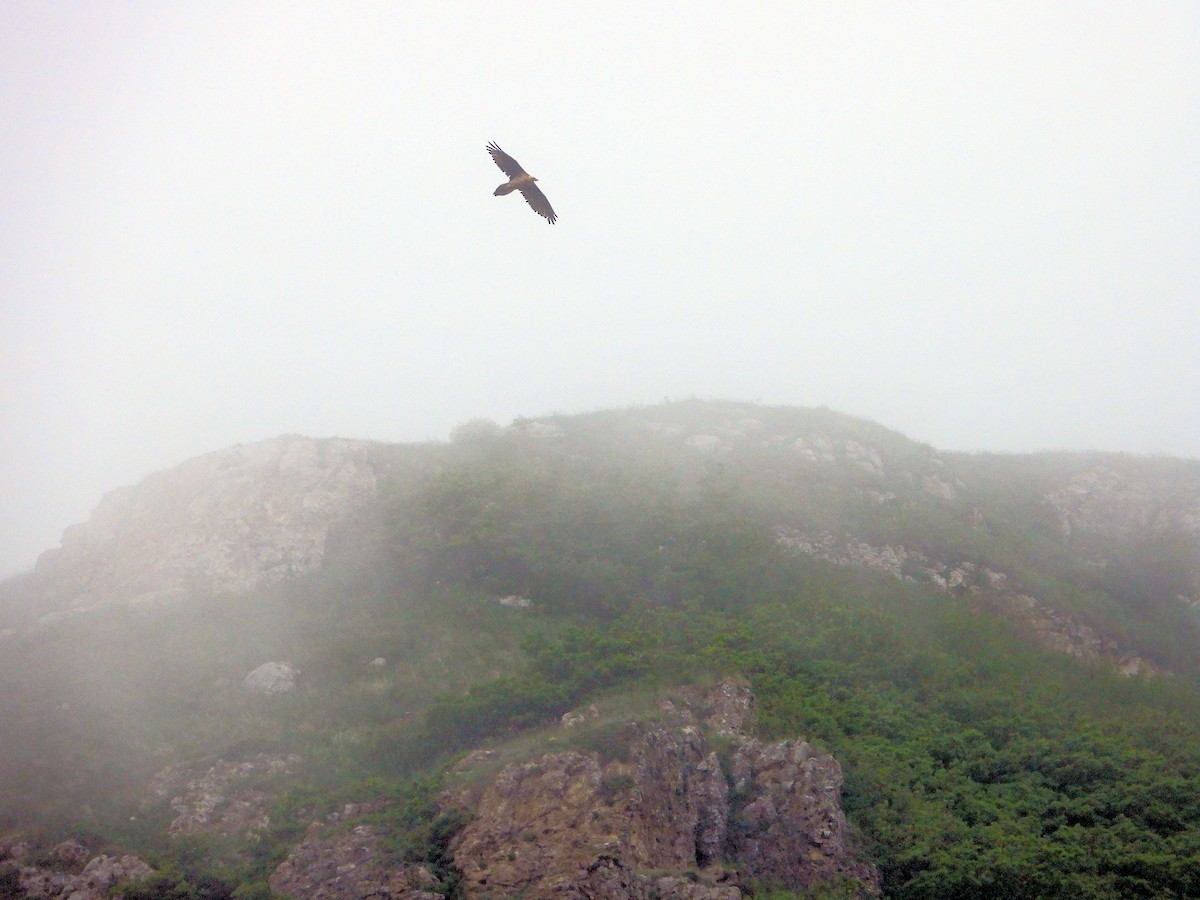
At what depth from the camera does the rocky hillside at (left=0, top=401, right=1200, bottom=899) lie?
53.7 feet

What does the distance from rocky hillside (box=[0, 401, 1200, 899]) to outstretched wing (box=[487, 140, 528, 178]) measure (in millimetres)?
12224

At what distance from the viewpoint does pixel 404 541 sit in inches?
1256

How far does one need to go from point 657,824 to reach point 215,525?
23.7m

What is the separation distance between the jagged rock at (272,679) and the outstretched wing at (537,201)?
17214mm

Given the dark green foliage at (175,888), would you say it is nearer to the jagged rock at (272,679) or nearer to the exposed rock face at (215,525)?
the jagged rock at (272,679)

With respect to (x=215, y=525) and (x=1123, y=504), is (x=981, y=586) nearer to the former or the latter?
(x=1123, y=504)

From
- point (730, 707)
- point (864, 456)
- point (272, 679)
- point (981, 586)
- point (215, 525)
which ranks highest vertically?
point (864, 456)

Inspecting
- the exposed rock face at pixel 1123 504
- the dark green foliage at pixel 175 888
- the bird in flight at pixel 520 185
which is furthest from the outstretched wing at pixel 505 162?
the exposed rock face at pixel 1123 504

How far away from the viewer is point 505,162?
13070mm

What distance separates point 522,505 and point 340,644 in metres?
9.34

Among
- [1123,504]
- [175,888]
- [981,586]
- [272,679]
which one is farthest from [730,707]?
[1123,504]

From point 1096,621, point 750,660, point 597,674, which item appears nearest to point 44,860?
point 597,674

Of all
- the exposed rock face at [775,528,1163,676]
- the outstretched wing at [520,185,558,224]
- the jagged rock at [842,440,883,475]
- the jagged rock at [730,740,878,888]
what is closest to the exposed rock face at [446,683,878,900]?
the jagged rock at [730,740,878,888]

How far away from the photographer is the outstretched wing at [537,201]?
12875mm
